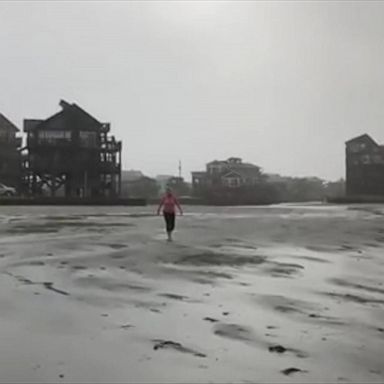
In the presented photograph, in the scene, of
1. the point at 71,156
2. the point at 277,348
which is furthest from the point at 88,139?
the point at 277,348

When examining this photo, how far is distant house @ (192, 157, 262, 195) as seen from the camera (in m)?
113

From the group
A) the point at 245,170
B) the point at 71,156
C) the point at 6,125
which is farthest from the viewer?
the point at 245,170

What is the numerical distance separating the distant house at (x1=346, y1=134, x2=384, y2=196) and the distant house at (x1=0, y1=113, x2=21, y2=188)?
45.7 metres

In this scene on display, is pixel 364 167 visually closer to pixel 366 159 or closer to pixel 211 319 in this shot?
pixel 366 159

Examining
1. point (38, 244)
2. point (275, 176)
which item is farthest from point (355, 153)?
point (38, 244)

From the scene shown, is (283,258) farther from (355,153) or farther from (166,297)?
(355,153)

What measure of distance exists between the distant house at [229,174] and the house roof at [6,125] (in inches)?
1322

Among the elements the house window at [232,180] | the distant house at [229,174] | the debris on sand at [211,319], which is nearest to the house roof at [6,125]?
the distant house at [229,174]

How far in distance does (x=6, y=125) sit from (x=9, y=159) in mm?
6318

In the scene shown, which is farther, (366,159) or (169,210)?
(366,159)

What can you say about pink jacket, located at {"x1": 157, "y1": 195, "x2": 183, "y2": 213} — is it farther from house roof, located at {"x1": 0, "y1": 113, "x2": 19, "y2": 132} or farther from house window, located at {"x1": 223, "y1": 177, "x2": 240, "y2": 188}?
house window, located at {"x1": 223, "y1": 177, "x2": 240, "y2": 188}

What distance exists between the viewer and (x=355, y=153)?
4013 inches

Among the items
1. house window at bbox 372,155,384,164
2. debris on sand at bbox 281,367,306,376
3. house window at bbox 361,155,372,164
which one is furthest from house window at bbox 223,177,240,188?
debris on sand at bbox 281,367,306,376

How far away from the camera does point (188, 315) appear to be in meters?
7.90
